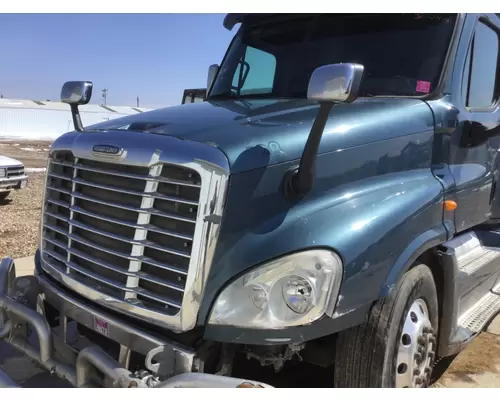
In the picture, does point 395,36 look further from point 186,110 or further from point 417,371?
point 417,371

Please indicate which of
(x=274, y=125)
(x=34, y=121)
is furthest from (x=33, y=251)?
(x=34, y=121)

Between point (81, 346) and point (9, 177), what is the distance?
869 centimetres

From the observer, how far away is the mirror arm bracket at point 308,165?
2338mm

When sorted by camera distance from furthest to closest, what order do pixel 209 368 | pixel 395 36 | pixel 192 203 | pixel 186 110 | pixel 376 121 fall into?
pixel 395 36
pixel 186 110
pixel 376 121
pixel 209 368
pixel 192 203

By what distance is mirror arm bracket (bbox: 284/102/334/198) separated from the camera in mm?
2338

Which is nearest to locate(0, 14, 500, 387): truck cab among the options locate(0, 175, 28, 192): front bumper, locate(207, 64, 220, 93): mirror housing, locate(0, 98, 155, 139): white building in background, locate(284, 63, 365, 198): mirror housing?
locate(284, 63, 365, 198): mirror housing

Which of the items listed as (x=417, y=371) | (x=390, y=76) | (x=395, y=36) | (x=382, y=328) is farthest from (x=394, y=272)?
(x=395, y=36)

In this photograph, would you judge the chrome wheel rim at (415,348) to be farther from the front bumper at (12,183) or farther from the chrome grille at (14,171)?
the chrome grille at (14,171)

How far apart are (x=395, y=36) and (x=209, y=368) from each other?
2498 mm

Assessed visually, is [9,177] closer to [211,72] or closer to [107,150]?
[211,72]

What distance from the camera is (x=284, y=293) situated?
231cm

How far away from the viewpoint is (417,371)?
117 inches

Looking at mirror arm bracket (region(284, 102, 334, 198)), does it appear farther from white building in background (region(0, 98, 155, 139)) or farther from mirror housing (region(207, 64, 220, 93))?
white building in background (region(0, 98, 155, 139))

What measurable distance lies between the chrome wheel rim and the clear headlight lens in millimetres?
726
